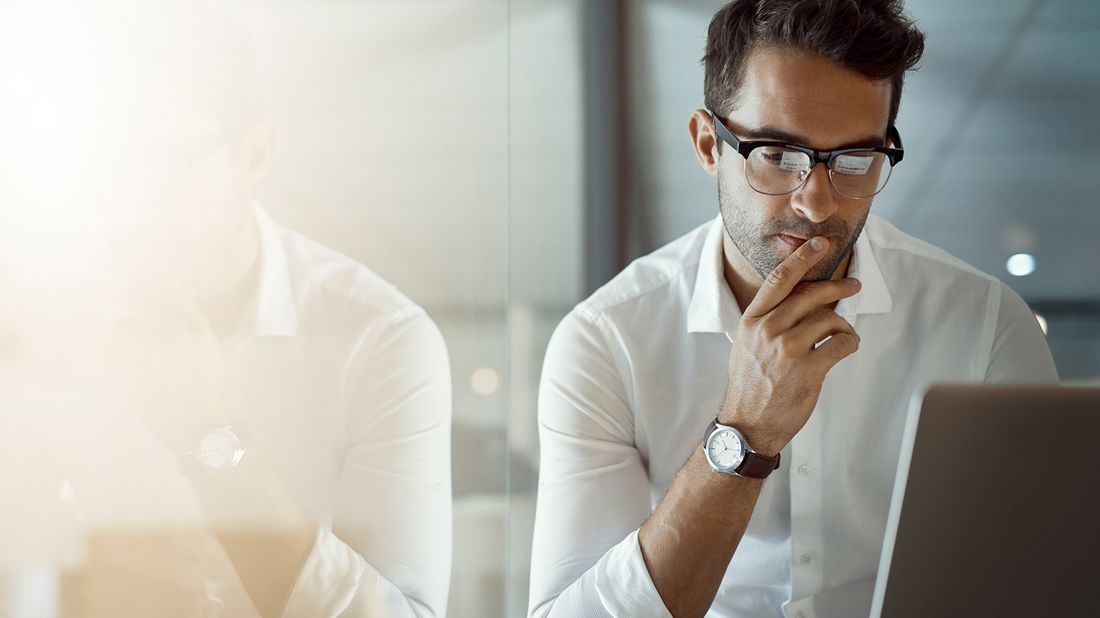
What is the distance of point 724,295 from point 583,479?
42 centimetres

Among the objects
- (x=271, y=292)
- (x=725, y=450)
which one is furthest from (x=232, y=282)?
(x=725, y=450)

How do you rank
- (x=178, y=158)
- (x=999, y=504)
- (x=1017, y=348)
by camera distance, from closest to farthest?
(x=999, y=504) < (x=178, y=158) < (x=1017, y=348)

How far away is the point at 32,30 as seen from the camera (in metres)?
1.13

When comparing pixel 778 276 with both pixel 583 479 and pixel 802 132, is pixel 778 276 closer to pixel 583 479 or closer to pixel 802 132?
pixel 802 132

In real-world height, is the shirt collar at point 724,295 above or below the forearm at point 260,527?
above

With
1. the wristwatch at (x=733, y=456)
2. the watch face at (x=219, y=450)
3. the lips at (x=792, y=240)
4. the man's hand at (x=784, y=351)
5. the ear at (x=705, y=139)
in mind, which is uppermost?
the ear at (x=705, y=139)

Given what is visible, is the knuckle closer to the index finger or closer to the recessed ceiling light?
the index finger

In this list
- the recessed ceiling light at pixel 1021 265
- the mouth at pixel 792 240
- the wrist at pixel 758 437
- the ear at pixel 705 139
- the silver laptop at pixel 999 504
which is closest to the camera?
the silver laptop at pixel 999 504

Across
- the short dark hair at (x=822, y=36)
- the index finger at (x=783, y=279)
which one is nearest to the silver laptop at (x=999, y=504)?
the index finger at (x=783, y=279)

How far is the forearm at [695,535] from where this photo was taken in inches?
53.2

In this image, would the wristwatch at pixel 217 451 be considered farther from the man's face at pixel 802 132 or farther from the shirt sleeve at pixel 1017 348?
the shirt sleeve at pixel 1017 348

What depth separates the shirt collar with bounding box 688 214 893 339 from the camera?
5.43 ft

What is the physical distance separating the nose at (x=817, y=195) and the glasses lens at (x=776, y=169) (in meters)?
0.01

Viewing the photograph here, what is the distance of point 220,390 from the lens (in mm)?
1280
